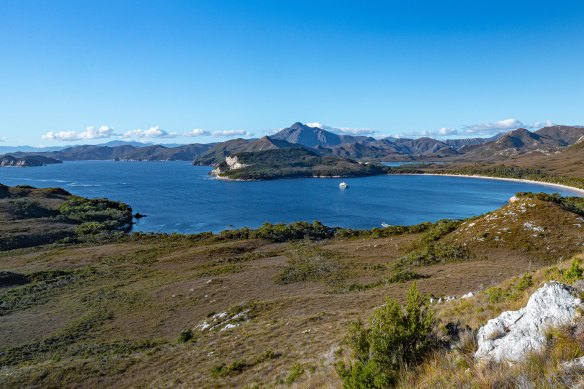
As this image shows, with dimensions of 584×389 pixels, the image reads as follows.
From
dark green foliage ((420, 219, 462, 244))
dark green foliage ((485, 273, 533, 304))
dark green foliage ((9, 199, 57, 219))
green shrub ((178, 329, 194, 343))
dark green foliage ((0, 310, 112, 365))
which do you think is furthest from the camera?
dark green foliage ((9, 199, 57, 219))

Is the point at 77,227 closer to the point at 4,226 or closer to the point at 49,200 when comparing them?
the point at 4,226

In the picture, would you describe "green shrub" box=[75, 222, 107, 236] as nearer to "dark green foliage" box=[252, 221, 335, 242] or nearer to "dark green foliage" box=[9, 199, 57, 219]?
"dark green foliage" box=[9, 199, 57, 219]

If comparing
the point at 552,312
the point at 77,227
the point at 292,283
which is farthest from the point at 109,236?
the point at 552,312

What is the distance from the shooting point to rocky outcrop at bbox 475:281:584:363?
7.62 meters

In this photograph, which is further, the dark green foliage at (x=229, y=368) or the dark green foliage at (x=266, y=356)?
the dark green foliage at (x=266, y=356)

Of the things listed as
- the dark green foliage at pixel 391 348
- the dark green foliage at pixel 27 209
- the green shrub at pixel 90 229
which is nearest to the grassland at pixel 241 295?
the dark green foliage at pixel 391 348

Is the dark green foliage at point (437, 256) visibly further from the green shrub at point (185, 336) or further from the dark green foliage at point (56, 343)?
the dark green foliage at point (56, 343)

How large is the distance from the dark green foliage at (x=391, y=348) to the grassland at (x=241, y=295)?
0.72 metres

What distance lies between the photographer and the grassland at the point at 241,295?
56.1 ft

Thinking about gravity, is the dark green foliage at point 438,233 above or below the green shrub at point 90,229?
above

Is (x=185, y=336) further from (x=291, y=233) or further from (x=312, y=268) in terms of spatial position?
(x=291, y=233)

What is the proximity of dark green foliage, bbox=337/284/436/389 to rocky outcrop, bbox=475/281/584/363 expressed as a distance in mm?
1383

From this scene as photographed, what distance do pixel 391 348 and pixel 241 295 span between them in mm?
25991

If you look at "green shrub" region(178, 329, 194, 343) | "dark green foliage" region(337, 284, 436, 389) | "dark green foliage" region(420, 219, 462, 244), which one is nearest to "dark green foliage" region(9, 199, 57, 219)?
"green shrub" region(178, 329, 194, 343)
